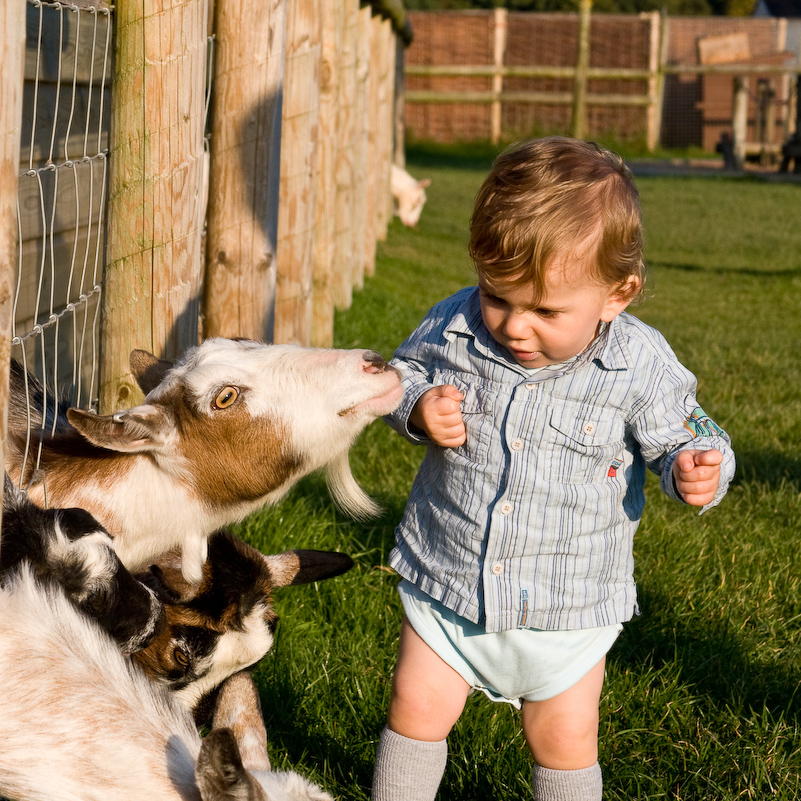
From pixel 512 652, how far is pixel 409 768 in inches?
15.8

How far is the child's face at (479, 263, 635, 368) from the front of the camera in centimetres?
249

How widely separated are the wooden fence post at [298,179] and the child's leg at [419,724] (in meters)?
2.89

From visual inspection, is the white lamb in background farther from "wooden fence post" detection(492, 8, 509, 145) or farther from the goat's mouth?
"wooden fence post" detection(492, 8, 509, 145)

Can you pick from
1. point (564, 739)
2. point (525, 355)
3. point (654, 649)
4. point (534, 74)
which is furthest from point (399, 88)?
point (564, 739)

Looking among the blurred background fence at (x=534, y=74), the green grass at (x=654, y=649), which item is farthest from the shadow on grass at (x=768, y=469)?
the blurred background fence at (x=534, y=74)

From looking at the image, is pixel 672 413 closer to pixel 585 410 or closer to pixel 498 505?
pixel 585 410

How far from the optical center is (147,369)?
319 cm

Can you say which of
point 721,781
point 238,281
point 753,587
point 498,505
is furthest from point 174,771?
point 753,587

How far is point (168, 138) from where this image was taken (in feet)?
10.7

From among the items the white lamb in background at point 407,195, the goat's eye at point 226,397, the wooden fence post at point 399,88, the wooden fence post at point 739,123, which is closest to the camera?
the goat's eye at point 226,397

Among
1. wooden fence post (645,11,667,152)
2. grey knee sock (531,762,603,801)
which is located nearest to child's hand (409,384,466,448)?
grey knee sock (531,762,603,801)

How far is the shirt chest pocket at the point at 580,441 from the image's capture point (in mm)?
2619

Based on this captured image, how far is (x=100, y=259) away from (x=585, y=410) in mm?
2889

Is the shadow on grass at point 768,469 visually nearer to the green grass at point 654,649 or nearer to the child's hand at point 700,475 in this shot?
the green grass at point 654,649
